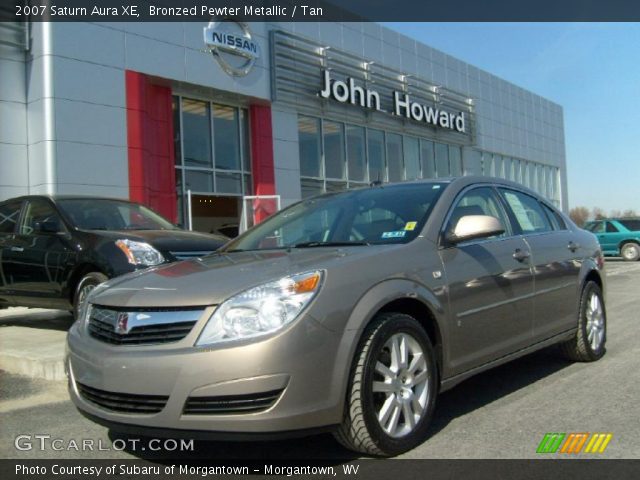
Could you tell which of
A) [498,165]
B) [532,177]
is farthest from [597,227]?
[532,177]

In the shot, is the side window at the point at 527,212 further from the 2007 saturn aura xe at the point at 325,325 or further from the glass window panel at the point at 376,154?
the glass window panel at the point at 376,154

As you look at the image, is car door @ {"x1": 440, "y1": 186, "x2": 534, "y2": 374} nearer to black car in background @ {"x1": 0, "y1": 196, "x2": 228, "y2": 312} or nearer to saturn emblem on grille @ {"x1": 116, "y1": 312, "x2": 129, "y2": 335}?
saturn emblem on grille @ {"x1": 116, "y1": 312, "x2": 129, "y2": 335}

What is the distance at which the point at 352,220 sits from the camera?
4.11 metres

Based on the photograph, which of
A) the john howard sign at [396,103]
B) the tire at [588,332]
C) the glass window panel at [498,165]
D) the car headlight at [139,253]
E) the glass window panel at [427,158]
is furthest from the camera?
the glass window panel at [498,165]

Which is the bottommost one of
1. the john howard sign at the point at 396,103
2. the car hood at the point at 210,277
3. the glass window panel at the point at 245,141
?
the car hood at the point at 210,277

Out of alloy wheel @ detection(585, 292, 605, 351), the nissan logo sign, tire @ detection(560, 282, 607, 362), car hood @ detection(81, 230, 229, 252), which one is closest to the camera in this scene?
tire @ detection(560, 282, 607, 362)

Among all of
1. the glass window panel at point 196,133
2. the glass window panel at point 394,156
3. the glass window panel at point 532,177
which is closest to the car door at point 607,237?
the glass window panel at point 394,156

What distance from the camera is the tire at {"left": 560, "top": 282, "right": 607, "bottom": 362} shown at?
513 cm

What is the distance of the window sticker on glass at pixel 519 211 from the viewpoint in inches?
187

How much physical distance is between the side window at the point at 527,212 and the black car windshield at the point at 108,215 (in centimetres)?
410

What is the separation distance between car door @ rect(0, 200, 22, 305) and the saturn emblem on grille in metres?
4.79

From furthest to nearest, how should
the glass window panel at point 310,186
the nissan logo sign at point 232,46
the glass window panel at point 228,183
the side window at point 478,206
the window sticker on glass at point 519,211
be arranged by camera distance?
1. the glass window panel at point 310,186
2. the glass window panel at point 228,183
3. the nissan logo sign at point 232,46
4. the window sticker on glass at point 519,211
5. the side window at point 478,206

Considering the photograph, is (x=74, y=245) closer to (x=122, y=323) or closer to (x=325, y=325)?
(x=122, y=323)

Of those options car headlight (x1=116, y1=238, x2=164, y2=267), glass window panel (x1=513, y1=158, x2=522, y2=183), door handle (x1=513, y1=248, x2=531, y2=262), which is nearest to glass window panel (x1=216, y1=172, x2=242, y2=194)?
car headlight (x1=116, y1=238, x2=164, y2=267)
